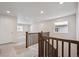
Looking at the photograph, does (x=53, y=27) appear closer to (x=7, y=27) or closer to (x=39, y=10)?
(x=39, y=10)

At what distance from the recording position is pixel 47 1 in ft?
7.76

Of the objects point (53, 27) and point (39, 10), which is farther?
point (39, 10)

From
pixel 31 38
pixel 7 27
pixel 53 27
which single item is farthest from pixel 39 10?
pixel 7 27

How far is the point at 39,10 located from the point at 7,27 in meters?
1.18

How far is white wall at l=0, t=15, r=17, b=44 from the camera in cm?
286

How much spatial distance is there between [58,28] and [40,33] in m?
0.51

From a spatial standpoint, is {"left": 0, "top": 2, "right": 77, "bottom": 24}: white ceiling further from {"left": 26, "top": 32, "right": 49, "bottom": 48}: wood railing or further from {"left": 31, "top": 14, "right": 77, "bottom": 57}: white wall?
{"left": 26, "top": 32, "right": 49, "bottom": 48}: wood railing

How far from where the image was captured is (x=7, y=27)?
10.0 ft

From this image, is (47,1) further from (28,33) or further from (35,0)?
(28,33)

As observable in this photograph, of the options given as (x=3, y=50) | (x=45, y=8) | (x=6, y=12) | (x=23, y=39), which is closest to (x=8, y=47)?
(x=3, y=50)

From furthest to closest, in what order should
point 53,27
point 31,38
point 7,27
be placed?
point 7,27, point 31,38, point 53,27

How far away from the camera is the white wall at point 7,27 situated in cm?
286

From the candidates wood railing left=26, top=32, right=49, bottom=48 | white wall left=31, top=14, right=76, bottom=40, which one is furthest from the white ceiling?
wood railing left=26, top=32, right=49, bottom=48

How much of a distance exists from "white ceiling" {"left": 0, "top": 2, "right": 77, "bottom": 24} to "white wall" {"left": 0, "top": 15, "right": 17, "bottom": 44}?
0.56 feet
